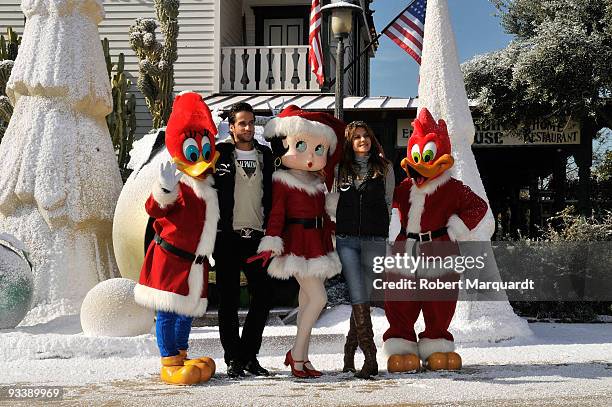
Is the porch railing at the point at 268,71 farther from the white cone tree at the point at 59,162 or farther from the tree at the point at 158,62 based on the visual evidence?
the white cone tree at the point at 59,162

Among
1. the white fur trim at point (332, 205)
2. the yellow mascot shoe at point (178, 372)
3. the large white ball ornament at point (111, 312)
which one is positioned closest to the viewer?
the yellow mascot shoe at point (178, 372)

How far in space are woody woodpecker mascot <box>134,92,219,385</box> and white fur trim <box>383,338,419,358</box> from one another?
118 centimetres

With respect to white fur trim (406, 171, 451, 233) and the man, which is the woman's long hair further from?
the man

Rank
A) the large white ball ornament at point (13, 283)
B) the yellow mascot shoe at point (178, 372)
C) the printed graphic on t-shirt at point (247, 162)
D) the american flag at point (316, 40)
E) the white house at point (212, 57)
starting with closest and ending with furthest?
the yellow mascot shoe at point (178, 372) → the printed graphic on t-shirt at point (247, 162) → the large white ball ornament at point (13, 283) → the american flag at point (316, 40) → the white house at point (212, 57)

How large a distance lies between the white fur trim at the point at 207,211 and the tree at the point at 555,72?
23.6ft

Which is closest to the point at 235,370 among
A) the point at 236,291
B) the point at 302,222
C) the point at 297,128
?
the point at 236,291

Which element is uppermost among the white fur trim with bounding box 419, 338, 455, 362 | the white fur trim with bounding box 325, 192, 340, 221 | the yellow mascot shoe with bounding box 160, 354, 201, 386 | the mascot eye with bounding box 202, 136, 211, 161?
the mascot eye with bounding box 202, 136, 211, 161

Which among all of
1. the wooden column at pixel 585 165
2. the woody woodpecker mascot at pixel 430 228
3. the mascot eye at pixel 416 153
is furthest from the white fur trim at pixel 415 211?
the wooden column at pixel 585 165

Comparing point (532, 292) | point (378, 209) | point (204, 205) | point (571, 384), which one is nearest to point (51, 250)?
point (204, 205)

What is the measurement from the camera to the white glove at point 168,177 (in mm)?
4309

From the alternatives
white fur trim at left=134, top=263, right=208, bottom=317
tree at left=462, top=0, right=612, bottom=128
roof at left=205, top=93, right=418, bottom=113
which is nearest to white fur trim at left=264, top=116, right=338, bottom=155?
white fur trim at left=134, top=263, right=208, bottom=317

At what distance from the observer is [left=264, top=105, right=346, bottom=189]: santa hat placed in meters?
4.59

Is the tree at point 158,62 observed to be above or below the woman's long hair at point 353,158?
above

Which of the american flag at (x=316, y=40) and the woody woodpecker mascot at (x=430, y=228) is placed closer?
the woody woodpecker mascot at (x=430, y=228)
